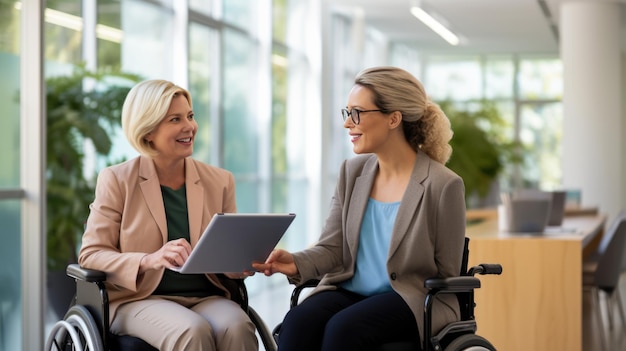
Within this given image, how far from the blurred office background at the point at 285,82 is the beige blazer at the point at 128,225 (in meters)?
1.57

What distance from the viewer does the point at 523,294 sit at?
15.6 ft

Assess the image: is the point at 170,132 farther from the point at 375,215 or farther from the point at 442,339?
the point at 442,339

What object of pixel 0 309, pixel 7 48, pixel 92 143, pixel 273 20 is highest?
pixel 273 20

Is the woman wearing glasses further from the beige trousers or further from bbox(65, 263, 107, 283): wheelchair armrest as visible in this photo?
bbox(65, 263, 107, 283): wheelchair armrest

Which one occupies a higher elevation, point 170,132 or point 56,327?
point 170,132

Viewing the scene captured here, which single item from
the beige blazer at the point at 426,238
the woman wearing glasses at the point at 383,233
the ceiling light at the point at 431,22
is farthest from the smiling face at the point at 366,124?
the ceiling light at the point at 431,22

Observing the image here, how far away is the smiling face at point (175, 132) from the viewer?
3.03 metres

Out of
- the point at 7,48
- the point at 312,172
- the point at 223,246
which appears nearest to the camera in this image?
the point at 223,246

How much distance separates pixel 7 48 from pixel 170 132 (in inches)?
67.7

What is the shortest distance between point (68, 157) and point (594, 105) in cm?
772

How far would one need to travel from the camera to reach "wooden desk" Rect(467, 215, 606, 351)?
A: 15.3 feet

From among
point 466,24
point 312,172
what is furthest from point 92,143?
point 466,24

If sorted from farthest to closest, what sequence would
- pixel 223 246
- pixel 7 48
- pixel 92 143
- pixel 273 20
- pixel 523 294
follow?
pixel 273 20
pixel 92 143
pixel 523 294
pixel 7 48
pixel 223 246

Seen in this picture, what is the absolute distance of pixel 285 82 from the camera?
10.2m
